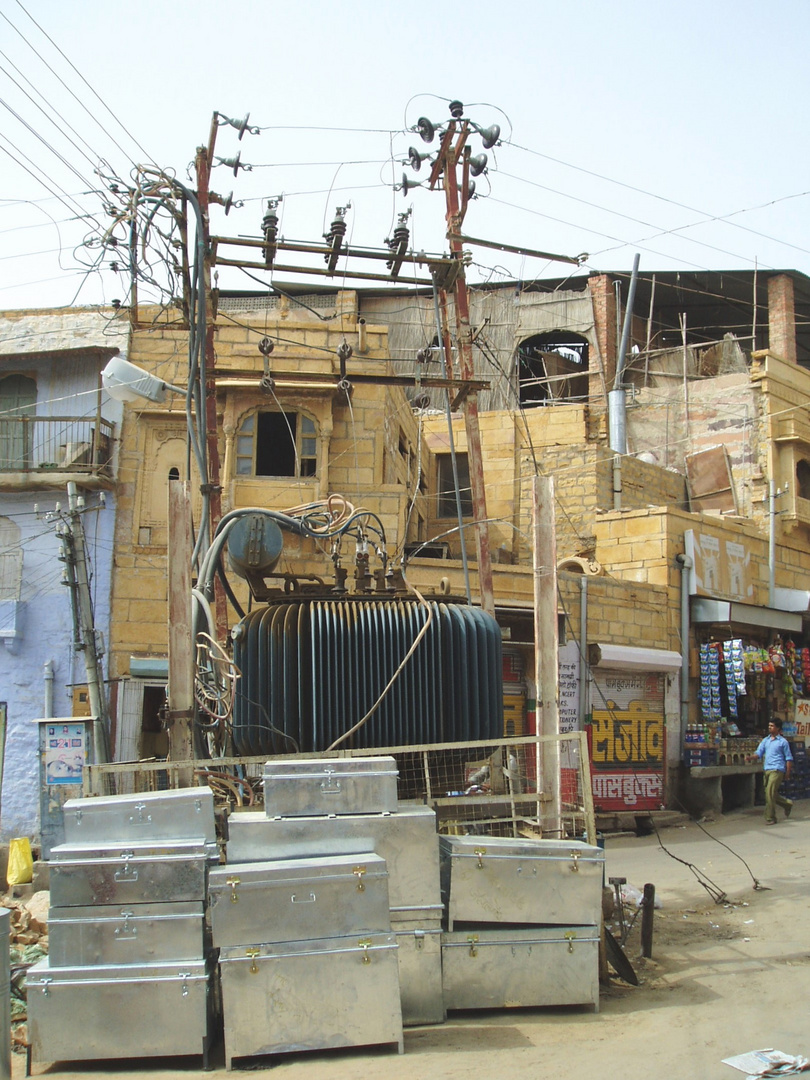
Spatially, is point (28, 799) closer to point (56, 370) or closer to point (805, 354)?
point (56, 370)

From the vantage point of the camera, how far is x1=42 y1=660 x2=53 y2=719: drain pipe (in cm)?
1662

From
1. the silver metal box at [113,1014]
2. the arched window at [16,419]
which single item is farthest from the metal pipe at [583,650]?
the silver metal box at [113,1014]

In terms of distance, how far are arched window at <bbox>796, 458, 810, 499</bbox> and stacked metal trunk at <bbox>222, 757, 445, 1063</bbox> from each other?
20990mm

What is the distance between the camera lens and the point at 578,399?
98.2ft

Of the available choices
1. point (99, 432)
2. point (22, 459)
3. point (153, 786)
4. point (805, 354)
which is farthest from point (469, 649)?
point (805, 354)

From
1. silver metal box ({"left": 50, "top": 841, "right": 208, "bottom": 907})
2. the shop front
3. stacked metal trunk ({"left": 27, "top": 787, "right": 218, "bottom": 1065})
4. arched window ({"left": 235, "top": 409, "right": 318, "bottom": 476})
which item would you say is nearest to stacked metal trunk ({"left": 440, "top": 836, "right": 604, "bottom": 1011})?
stacked metal trunk ({"left": 27, "top": 787, "right": 218, "bottom": 1065})

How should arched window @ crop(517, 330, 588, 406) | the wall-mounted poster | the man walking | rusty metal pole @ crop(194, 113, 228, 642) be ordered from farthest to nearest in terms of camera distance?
arched window @ crop(517, 330, 588, 406) < the man walking < the wall-mounted poster < rusty metal pole @ crop(194, 113, 228, 642)

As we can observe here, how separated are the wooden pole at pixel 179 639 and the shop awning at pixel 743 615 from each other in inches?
519

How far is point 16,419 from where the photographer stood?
1775cm

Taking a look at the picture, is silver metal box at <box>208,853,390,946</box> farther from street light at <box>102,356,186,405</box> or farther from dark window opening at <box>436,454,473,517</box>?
dark window opening at <box>436,454,473,517</box>

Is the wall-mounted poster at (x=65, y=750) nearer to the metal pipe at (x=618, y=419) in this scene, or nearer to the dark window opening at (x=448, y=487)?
the dark window opening at (x=448, y=487)

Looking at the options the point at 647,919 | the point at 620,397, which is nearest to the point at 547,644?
the point at 647,919

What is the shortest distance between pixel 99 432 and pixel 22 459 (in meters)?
1.73

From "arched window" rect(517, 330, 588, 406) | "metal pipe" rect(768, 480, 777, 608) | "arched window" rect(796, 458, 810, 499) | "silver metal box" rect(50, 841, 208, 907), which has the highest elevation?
"arched window" rect(517, 330, 588, 406)
